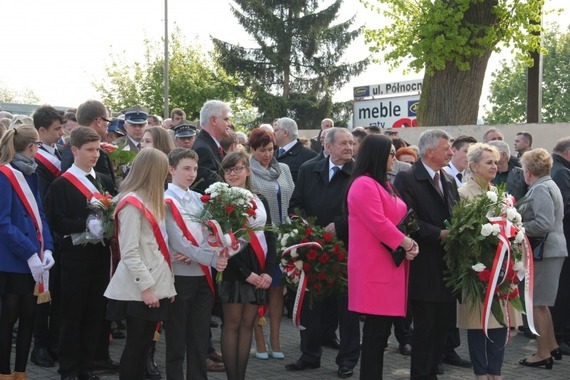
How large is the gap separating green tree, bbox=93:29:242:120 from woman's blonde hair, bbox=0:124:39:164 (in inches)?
1402

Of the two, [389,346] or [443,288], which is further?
[389,346]

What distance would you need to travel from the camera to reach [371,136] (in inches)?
262

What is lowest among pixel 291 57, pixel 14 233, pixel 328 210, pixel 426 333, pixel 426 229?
pixel 426 333

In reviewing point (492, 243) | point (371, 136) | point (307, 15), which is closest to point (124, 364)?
point (371, 136)

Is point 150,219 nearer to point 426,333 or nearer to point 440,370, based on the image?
point 426,333

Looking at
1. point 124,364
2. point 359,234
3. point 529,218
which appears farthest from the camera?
point 529,218

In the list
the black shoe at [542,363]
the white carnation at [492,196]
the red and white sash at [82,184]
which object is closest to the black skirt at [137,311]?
the red and white sash at [82,184]

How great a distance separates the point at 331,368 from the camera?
8047 mm

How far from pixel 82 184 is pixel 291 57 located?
1430 inches

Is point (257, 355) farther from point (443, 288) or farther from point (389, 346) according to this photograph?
point (443, 288)

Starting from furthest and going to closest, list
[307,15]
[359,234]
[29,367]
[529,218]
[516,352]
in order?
[307,15], [516,352], [529,218], [29,367], [359,234]

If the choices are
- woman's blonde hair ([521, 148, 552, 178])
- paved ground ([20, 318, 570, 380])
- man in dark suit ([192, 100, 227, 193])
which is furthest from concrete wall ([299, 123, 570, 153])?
man in dark suit ([192, 100, 227, 193])

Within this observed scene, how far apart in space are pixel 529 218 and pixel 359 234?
99.1 inches

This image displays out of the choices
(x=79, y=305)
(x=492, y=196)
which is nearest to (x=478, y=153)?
(x=492, y=196)
